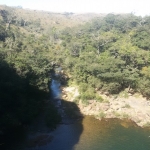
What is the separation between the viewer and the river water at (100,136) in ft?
99.0

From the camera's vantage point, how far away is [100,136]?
32.8m

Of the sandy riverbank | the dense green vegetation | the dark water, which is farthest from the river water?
the dense green vegetation

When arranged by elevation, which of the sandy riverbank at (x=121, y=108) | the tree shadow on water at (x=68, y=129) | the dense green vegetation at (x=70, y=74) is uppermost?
the dense green vegetation at (x=70, y=74)

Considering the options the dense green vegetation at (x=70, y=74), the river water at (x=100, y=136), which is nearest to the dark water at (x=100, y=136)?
the river water at (x=100, y=136)

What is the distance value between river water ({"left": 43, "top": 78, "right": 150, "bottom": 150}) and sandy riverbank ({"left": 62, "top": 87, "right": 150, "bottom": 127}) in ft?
4.84

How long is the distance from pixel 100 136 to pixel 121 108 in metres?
9.88

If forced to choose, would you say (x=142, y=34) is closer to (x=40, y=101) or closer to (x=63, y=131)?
(x=40, y=101)

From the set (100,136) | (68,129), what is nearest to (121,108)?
(100,136)

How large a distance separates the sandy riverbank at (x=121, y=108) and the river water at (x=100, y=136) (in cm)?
147

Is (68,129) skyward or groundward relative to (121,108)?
groundward

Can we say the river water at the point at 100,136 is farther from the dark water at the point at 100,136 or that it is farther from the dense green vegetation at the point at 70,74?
the dense green vegetation at the point at 70,74

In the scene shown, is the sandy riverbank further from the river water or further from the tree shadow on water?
the tree shadow on water

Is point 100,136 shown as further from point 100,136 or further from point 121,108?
point 121,108

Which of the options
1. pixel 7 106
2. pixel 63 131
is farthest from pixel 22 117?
pixel 63 131
